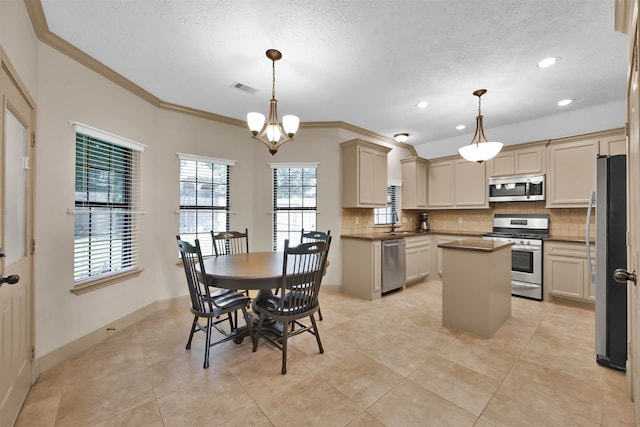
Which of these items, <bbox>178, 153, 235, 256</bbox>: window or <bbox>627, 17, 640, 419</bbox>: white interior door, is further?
<bbox>178, 153, 235, 256</bbox>: window

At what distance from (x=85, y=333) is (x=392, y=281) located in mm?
3761

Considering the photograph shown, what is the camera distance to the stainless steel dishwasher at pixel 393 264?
416cm

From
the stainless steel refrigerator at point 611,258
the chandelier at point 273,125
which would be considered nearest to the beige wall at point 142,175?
the chandelier at point 273,125

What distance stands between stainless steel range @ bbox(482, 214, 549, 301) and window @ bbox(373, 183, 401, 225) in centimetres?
163

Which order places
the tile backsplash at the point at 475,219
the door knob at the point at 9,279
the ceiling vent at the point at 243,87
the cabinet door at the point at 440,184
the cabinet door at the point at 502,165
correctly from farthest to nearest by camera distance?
the cabinet door at the point at 440,184 → the cabinet door at the point at 502,165 → the tile backsplash at the point at 475,219 → the ceiling vent at the point at 243,87 → the door knob at the point at 9,279

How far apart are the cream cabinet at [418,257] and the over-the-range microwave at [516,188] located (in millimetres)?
1347

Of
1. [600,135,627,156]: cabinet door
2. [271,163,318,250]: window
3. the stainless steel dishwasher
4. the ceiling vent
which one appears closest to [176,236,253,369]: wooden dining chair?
the ceiling vent

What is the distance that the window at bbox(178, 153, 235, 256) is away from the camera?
3.76 metres

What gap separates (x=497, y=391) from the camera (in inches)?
75.2

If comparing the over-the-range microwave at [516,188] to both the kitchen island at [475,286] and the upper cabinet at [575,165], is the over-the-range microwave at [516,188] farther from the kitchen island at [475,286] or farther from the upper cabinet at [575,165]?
the kitchen island at [475,286]

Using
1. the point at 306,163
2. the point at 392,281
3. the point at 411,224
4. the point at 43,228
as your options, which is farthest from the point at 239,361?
the point at 411,224

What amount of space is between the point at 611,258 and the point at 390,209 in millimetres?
3449

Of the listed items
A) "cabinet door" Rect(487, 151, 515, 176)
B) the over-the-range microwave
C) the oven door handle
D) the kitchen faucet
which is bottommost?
the oven door handle

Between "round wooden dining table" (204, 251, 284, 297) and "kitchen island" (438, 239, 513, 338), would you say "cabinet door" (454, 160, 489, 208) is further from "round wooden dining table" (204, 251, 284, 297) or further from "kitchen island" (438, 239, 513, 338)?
"round wooden dining table" (204, 251, 284, 297)
